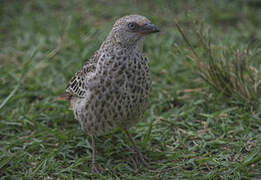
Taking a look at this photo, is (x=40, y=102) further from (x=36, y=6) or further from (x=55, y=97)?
(x=36, y=6)

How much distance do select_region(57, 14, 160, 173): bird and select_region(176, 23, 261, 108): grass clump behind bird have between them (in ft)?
3.54

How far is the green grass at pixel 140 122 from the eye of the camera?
415cm

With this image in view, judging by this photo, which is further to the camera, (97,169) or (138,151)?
(138,151)

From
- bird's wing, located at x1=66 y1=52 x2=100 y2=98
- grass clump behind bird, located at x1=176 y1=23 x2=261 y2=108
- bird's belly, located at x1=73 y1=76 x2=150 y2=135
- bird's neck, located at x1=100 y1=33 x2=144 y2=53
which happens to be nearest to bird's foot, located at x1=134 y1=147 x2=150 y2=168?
bird's belly, located at x1=73 y1=76 x2=150 y2=135

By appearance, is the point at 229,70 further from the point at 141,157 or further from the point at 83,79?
the point at 83,79

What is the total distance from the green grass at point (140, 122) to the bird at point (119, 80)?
0.51 metres

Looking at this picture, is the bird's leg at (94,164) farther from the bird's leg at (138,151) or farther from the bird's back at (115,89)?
the bird's leg at (138,151)

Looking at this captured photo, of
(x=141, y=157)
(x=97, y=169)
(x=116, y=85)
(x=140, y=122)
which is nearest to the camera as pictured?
(x=116, y=85)

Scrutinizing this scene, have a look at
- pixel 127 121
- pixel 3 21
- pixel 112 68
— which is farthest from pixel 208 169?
pixel 3 21

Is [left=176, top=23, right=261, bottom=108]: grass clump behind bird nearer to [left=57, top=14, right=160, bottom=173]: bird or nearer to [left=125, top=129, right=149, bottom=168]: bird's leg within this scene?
[left=57, top=14, right=160, bottom=173]: bird

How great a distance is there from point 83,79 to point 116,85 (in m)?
0.53

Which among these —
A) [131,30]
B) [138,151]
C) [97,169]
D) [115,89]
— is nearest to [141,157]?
[138,151]

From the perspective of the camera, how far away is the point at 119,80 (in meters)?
3.93

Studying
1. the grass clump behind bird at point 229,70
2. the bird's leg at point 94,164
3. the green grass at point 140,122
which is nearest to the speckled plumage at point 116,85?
the bird's leg at point 94,164
